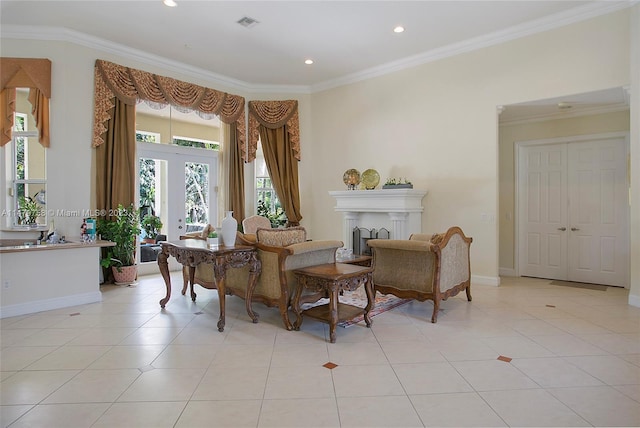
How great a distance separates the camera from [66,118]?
203 inches

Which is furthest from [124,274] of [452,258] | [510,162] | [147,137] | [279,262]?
[510,162]

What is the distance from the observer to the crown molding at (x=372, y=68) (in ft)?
15.4

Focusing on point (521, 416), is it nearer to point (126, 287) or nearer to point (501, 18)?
point (501, 18)

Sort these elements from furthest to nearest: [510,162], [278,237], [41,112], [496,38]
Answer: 1. [510,162]
2. [496,38]
3. [41,112]
4. [278,237]

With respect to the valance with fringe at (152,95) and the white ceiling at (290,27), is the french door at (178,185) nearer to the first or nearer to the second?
the valance with fringe at (152,95)

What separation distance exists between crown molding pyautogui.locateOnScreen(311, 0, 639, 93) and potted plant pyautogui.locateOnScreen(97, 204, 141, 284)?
4.44 metres

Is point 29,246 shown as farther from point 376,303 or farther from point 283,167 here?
point 283,167

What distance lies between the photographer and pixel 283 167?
7410mm

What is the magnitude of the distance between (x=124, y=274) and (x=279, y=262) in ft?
10.8

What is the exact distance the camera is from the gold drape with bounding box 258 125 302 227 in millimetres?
7332

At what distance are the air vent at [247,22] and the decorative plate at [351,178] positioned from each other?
2.88 metres

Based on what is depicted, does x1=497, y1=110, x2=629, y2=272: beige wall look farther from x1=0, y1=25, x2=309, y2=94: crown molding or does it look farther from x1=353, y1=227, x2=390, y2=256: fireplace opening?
x1=0, y1=25, x2=309, y2=94: crown molding

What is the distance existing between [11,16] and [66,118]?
1.33 m

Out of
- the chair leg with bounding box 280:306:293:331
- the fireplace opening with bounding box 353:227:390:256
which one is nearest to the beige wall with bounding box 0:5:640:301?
the fireplace opening with bounding box 353:227:390:256
